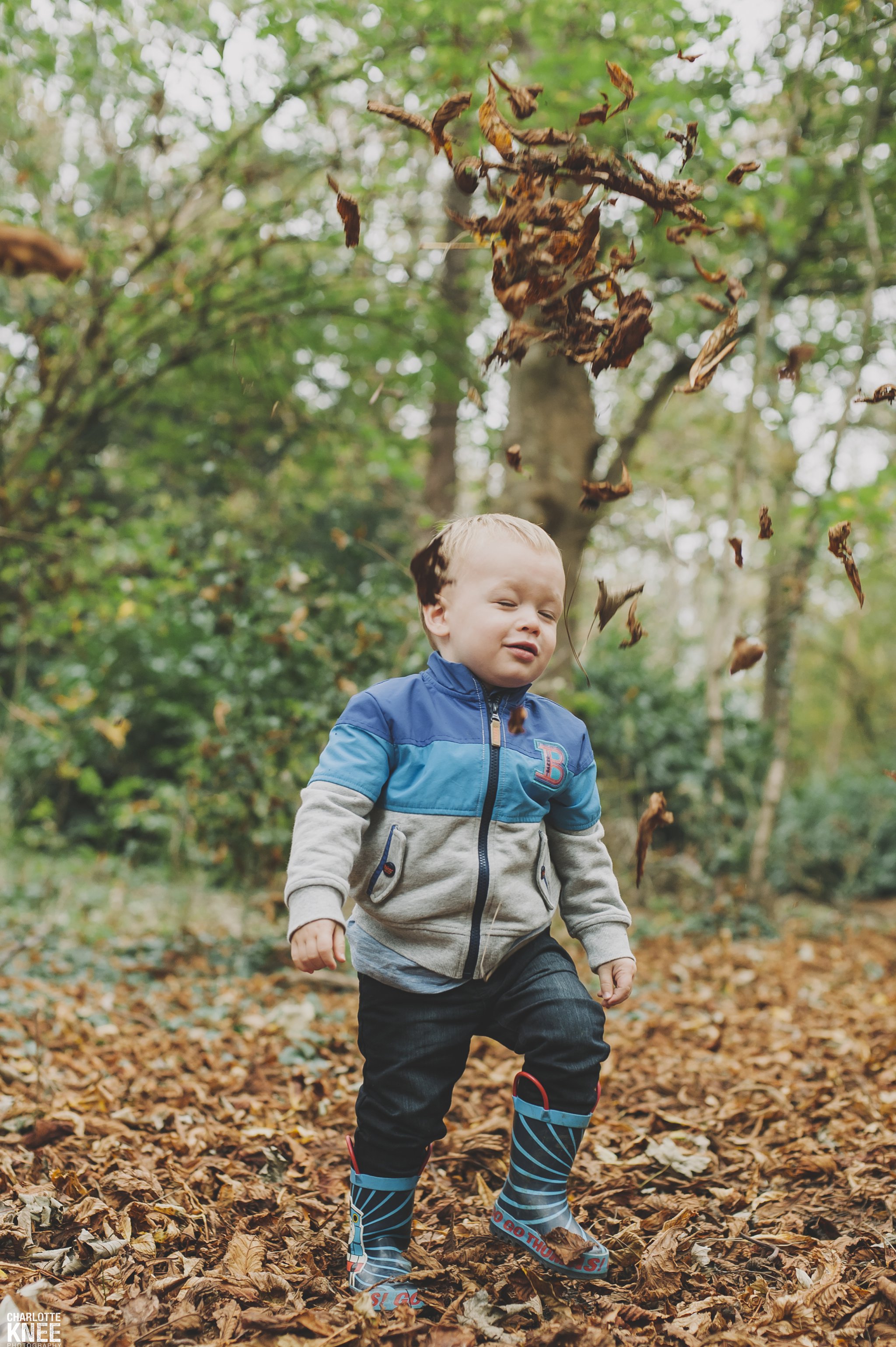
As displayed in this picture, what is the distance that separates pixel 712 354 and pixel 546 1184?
1937 millimetres

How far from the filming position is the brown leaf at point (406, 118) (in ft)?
6.94

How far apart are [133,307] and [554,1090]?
575 centimetres

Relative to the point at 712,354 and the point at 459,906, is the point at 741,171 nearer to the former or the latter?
the point at 712,354

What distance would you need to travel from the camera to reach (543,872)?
7.34 feet

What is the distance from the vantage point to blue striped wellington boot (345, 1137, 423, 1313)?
2.02 metres

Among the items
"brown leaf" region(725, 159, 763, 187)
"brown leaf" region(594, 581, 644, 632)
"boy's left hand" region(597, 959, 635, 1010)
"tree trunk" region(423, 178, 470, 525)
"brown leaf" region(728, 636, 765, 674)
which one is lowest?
"boy's left hand" region(597, 959, 635, 1010)

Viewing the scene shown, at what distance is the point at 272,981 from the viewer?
16.8ft

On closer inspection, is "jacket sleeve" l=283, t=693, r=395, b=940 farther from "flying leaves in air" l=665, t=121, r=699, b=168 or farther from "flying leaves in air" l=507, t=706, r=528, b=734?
"flying leaves in air" l=665, t=121, r=699, b=168

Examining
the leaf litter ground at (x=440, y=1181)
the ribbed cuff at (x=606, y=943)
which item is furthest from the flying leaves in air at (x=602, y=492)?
the leaf litter ground at (x=440, y=1181)

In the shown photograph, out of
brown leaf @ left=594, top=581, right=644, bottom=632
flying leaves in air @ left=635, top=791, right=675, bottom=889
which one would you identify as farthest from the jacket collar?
flying leaves in air @ left=635, top=791, right=675, bottom=889

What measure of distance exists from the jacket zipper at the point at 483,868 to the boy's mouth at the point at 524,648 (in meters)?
0.23

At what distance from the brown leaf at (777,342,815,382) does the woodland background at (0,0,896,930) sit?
4.98ft

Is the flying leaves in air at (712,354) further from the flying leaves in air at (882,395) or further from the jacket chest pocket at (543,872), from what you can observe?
the jacket chest pocket at (543,872)

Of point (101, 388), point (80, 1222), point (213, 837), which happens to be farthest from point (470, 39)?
point (80, 1222)
